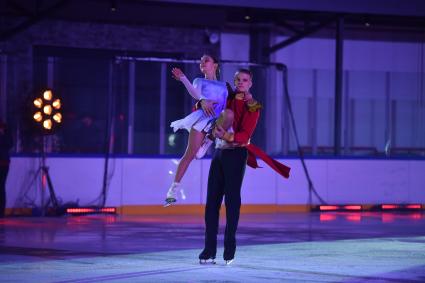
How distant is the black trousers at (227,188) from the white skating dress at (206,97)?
0.96ft

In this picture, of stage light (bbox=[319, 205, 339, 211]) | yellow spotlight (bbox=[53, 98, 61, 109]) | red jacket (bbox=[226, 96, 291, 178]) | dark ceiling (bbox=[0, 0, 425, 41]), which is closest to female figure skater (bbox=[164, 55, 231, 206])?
red jacket (bbox=[226, 96, 291, 178])

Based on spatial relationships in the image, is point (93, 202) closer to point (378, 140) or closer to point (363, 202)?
point (363, 202)

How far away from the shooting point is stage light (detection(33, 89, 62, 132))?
15.5 meters

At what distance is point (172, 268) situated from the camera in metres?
7.52

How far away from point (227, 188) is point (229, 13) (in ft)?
45.7

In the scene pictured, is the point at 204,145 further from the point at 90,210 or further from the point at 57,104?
the point at 90,210

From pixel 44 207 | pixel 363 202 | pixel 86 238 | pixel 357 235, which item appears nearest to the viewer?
pixel 86 238

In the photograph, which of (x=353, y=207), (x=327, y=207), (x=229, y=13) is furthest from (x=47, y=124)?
(x=229, y=13)

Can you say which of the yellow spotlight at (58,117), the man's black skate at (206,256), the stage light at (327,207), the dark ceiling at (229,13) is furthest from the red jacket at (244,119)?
the dark ceiling at (229,13)

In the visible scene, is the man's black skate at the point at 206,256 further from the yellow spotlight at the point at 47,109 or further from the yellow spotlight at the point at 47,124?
the yellow spotlight at the point at 47,109

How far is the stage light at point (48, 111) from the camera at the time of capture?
609 inches

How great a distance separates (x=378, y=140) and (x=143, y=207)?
7033mm

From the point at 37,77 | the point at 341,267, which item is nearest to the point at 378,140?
the point at 37,77

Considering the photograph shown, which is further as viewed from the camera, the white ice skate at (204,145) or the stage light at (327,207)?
the stage light at (327,207)
